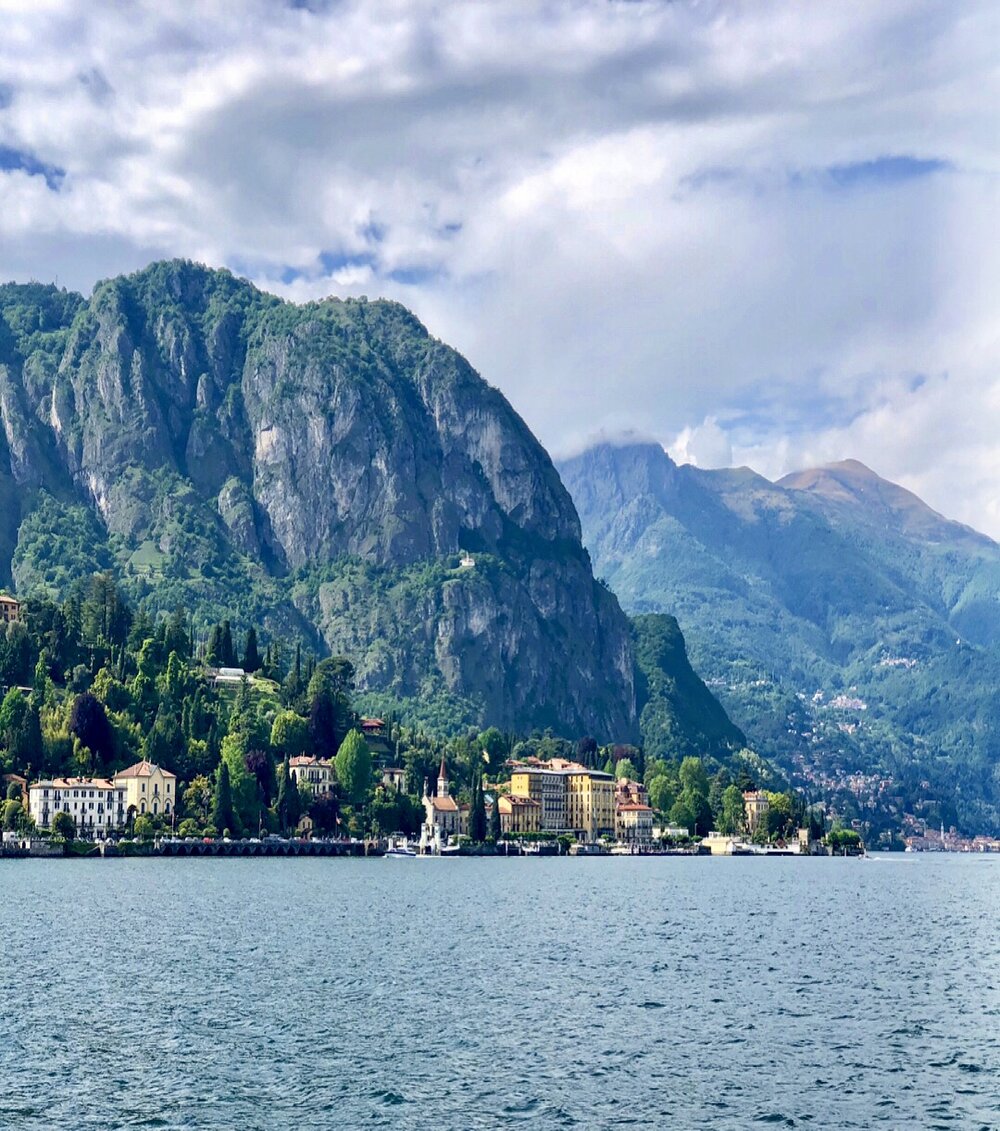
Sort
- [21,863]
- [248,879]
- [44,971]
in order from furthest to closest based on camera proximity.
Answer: [21,863], [248,879], [44,971]

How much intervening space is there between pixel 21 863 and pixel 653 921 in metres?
92.5

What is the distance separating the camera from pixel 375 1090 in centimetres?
6041

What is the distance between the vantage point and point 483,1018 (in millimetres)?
75312

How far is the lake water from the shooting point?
5809 cm

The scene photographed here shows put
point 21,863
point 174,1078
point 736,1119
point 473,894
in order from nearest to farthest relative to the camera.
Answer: point 736,1119, point 174,1078, point 473,894, point 21,863

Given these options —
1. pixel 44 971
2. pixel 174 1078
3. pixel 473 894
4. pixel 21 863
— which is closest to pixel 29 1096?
pixel 174 1078

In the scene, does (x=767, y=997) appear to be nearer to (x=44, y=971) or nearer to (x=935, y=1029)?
(x=935, y=1029)

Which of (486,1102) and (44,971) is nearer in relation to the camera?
(486,1102)

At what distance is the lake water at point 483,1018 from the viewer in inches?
2287

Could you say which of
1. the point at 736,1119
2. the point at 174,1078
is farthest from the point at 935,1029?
the point at 174,1078

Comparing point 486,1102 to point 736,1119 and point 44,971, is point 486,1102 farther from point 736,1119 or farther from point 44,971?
point 44,971

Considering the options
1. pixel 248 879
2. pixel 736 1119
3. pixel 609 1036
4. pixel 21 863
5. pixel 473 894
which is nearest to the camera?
pixel 736 1119

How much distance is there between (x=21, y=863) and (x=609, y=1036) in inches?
5420

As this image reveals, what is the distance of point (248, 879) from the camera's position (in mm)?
168375
